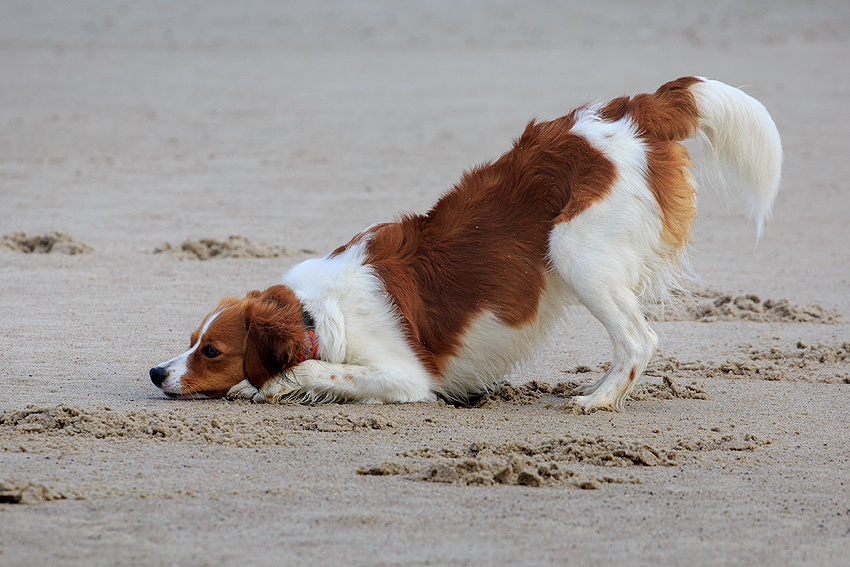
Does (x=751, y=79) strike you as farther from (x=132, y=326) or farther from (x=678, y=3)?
(x=132, y=326)

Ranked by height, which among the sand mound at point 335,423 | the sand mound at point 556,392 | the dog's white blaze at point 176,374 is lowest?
the sand mound at point 556,392

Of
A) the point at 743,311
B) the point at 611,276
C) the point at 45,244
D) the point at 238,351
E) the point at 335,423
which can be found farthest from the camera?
the point at 45,244

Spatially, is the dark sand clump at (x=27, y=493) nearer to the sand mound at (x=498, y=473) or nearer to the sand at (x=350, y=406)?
the sand at (x=350, y=406)

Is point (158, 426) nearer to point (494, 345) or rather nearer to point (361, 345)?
point (361, 345)

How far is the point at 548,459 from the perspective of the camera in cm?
387

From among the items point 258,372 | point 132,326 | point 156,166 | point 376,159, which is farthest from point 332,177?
point 258,372

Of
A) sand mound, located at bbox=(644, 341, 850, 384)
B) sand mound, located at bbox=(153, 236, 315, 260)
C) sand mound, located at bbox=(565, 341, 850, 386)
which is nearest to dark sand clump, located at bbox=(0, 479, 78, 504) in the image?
sand mound, located at bbox=(565, 341, 850, 386)

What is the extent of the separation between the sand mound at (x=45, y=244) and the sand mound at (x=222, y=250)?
600 millimetres

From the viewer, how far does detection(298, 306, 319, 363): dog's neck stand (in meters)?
4.64

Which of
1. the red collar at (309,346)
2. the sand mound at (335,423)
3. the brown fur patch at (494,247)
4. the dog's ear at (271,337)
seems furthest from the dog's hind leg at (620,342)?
the dog's ear at (271,337)

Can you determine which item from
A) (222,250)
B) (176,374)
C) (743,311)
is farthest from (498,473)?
(222,250)

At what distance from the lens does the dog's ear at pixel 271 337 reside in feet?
15.1

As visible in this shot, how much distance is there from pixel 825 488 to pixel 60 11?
2161cm

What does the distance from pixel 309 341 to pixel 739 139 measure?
2.33 metres
